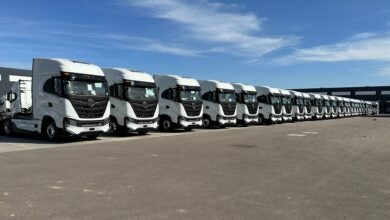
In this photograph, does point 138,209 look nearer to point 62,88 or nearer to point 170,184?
point 170,184

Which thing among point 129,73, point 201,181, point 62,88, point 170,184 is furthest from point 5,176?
point 129,73

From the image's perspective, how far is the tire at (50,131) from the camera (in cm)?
1666

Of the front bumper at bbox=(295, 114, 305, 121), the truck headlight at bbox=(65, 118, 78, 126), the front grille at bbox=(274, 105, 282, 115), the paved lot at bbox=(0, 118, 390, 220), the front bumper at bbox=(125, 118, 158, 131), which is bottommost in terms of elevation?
the paved lot at bbox=(0, 118, 390, 220)

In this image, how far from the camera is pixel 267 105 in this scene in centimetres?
3466

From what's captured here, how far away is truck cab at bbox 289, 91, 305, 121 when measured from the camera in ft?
135

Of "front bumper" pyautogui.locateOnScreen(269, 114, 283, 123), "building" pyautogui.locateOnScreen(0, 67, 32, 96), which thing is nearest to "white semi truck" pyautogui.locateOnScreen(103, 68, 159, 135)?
"front bumper" pyautogui.locateOnScreen(269, 114, 283, 123)

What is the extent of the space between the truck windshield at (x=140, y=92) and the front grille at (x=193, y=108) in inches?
124

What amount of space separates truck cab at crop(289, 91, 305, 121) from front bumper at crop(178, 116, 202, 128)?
1825 cm

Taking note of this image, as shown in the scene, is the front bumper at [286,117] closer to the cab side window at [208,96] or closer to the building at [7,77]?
the cab side window at [208,96]

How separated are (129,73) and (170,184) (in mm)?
12889

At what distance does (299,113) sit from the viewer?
1670 inches

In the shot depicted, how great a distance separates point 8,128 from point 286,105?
2473 cm

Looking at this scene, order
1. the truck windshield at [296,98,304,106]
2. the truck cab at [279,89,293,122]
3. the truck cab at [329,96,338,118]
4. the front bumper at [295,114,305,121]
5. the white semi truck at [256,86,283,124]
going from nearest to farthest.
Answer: the white semi truck at [256,86,283,124] → the truck cab at [279,89,293,122] → the front bumper at [295,114,305,121] → the truck windshield at [296,98,304,106] → the truck cab at [329,96,338,118]

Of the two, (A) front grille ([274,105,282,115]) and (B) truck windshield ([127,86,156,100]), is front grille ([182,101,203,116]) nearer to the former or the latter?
(B) truck windshield ([127,86,156,100])
